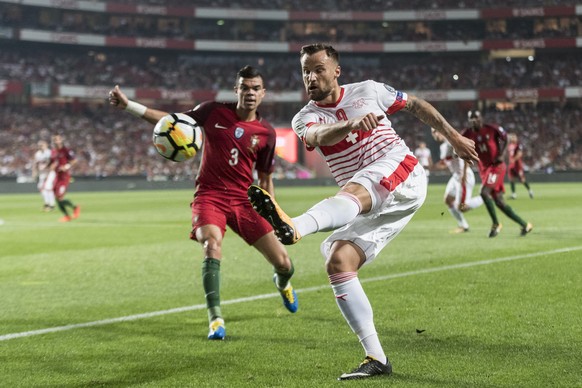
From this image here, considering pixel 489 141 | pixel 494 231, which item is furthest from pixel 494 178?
pixel 494 231

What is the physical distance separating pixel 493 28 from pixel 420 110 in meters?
59.1

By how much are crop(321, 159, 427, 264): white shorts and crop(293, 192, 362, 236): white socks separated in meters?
0.26

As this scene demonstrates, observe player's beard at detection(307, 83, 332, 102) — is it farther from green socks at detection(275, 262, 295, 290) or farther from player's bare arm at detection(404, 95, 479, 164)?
green socks at detection(275, 262, 295, 290)

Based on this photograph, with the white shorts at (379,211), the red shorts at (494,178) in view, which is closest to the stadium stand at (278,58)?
the red shorts at (494,178)

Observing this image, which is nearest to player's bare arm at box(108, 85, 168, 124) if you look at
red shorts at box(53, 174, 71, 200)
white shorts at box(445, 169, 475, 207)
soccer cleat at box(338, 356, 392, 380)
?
soccer cleat at box(338, 356, 392, 380)

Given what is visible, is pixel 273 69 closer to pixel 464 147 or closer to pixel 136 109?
pixel 136 109

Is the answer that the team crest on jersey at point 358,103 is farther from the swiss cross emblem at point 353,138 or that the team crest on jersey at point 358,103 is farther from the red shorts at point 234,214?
the red shorts at point 234,214

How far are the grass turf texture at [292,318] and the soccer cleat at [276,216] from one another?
0.86m

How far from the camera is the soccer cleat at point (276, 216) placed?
401cm

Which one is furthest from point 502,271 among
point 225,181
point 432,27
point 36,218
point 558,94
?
point 432,27

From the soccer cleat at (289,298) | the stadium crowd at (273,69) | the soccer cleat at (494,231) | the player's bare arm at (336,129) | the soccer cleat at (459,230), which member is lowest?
the soccer cleat at (459,230)

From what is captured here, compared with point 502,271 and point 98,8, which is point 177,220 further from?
point 98,8

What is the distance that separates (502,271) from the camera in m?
8.98

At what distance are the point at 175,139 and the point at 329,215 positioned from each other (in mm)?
1952
